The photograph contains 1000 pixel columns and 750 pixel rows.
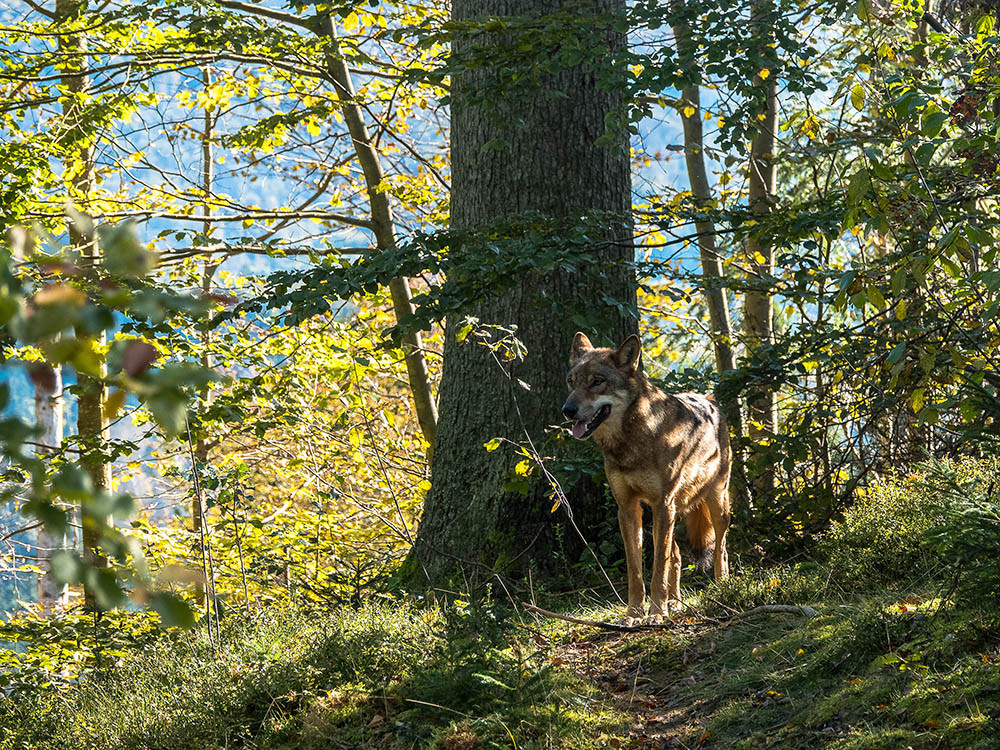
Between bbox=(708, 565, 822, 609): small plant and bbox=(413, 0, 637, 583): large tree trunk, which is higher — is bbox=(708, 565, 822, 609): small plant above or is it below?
below

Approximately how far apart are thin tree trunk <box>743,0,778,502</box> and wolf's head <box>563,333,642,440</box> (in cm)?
141

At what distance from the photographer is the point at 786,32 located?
21.5 feet

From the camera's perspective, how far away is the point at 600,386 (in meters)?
6.93

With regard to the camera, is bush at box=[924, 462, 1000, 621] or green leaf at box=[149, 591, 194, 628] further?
bush at box=[924, 462, 1000, 621]

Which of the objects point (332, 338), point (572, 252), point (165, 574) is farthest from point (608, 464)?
point (332, 338)

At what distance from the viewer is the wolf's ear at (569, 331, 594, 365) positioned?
740cm

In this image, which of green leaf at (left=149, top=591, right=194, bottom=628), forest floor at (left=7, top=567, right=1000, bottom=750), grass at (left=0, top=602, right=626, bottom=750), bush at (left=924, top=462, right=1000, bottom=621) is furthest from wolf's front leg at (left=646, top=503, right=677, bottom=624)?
green leaf at (left=149, top=591, right=194, bottom=628)

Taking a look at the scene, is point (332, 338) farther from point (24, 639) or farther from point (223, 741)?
point (223, 741)

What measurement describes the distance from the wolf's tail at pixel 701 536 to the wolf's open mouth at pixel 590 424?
149 centimetres

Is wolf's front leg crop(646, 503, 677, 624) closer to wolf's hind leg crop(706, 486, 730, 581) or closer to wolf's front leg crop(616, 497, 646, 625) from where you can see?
wolf's front leg crop(616, 497, 646, 625)

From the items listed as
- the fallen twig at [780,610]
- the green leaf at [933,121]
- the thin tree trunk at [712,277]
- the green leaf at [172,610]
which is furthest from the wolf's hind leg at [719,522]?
the green leaf at [172,610]

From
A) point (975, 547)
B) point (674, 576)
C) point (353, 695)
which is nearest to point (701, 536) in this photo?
point (674, 576)

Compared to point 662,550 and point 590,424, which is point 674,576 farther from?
point 590,424

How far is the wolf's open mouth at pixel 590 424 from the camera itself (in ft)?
22.1
